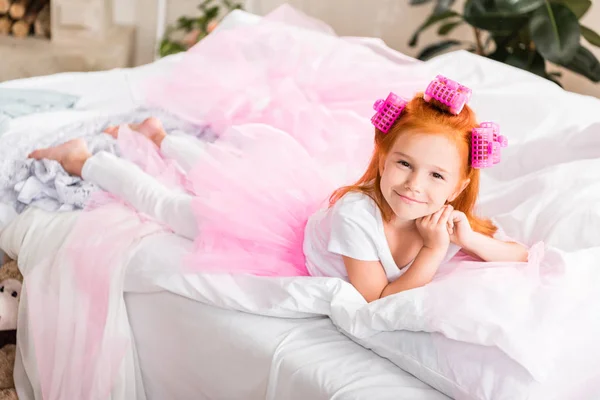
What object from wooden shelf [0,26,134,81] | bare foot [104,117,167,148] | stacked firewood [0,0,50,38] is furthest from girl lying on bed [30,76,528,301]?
stacked firewood [0,0,50,38]

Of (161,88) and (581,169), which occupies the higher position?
(581,169)

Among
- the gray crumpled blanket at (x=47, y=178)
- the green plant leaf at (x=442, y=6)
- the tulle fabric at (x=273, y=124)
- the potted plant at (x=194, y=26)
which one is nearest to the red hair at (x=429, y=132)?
the tulle fabric at (x=273, y=124)

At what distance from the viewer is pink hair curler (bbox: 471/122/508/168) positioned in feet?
4.34

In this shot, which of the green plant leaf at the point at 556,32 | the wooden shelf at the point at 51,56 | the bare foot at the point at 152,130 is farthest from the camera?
the wooden shelf at the point at 51,56

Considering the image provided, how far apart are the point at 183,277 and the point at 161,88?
2.95 ft

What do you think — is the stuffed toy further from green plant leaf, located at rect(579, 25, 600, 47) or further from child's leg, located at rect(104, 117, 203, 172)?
green plant leaf, located at rect(579, 25, 600, 47)

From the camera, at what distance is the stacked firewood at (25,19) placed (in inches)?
134

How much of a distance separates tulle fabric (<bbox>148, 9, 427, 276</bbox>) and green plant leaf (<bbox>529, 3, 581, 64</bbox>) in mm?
600

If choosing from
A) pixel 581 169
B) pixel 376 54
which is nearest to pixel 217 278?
pixel 581 169

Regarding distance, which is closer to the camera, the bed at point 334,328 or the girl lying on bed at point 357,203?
the bed at point 334,328

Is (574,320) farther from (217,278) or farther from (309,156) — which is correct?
(309,156)

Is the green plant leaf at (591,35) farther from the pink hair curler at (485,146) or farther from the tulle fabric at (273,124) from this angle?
the pink hair curler at (485,146)

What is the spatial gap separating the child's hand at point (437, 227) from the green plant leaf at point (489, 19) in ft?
5.06

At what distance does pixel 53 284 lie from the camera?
1.62 metres
